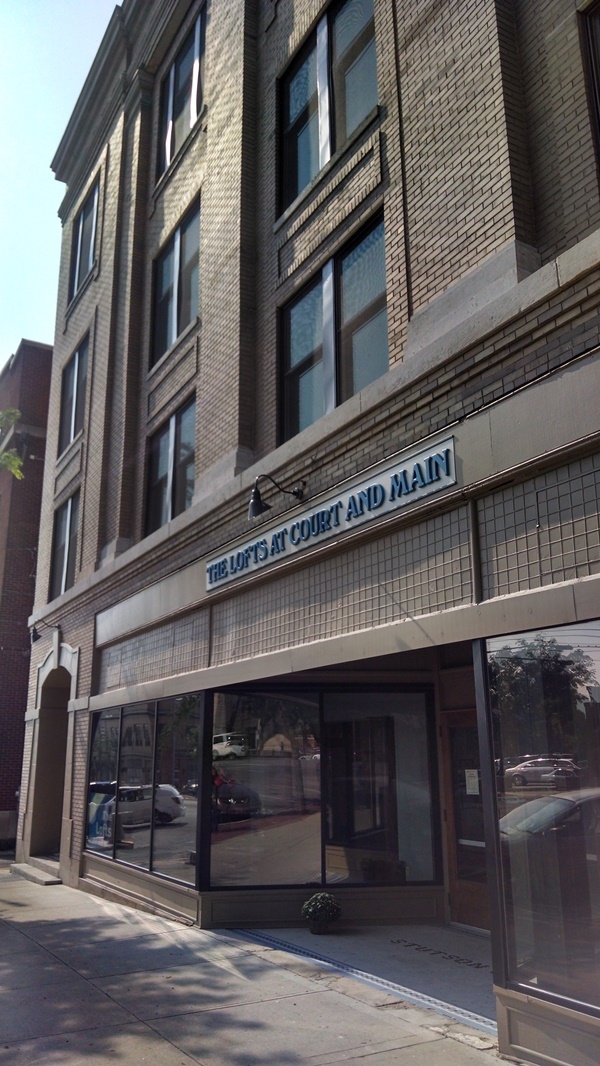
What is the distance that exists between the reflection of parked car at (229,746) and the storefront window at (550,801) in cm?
512

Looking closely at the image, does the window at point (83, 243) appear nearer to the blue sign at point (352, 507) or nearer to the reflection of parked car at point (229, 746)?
the blue sign at point (352, 507)

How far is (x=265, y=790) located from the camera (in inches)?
425

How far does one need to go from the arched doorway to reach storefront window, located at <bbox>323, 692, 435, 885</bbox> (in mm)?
9239

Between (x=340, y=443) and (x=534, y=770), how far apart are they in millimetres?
3834

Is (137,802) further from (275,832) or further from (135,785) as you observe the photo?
(275,832)

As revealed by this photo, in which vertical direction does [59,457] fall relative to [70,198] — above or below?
below

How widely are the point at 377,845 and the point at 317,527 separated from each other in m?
4.28

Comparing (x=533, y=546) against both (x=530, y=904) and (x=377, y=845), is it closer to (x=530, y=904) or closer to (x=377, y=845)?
(x=530, y=904)

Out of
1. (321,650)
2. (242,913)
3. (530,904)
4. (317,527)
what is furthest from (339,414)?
(242,913)

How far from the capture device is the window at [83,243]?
20562 mm

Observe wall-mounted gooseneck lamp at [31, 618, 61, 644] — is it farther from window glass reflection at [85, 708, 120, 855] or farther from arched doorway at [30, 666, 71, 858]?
window glass reflection at [85, 708, 120, 855]

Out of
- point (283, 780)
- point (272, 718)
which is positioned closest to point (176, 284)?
point (272, 718)

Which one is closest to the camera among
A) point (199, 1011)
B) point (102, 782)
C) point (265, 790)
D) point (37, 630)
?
point (199, 1011)

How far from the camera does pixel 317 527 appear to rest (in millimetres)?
8844
